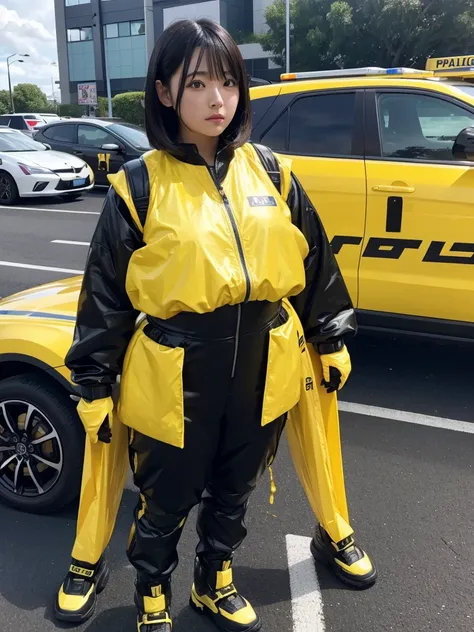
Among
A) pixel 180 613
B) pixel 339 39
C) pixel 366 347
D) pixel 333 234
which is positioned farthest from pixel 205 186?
pixel 339 39

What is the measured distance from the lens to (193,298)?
161cm

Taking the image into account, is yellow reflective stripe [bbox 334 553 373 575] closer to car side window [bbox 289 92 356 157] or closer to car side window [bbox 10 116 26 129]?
car side window [bbox 289 92 356 157]

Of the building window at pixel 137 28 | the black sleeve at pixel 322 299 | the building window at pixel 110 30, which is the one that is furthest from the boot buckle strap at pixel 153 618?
the building window at pixel 110 30

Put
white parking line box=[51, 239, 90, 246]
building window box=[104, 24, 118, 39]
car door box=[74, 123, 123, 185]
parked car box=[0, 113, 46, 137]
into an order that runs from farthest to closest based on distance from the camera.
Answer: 1. building window box=[104, 24, 118, 39]
2. parked car box=[0, 113, 46, 137]
3. car door box=[74, 123, 123, 185]
4. white parking line box=[51, 239, 90, 246]

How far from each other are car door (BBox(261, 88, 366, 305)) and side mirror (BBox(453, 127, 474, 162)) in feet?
1.78

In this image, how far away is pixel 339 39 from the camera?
3139cm

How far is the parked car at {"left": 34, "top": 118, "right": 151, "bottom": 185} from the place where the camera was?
11945 mm

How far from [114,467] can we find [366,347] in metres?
2.88

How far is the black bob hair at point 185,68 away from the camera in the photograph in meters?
1.61

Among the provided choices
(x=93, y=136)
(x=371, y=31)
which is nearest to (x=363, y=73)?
(x=93, y=136)

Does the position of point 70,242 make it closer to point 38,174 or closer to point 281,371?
point 38,174

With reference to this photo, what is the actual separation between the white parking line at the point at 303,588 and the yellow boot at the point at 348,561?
0.09 metres

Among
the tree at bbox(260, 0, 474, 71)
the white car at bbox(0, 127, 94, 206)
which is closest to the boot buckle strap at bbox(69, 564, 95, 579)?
the white car at bbox(0, 127, 94, 206)

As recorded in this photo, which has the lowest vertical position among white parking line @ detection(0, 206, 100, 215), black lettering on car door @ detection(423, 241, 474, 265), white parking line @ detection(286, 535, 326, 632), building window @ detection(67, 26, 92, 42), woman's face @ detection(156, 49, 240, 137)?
white parking line @ detection(286, 535, 326, 632)
